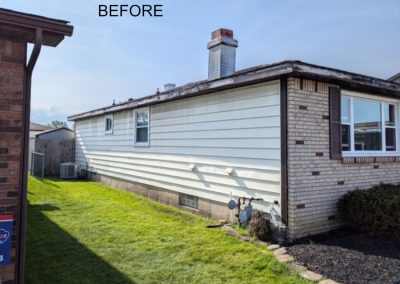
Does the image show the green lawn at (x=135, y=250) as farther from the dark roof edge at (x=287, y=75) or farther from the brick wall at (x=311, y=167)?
the dark roof edge at (x=287, y=75)

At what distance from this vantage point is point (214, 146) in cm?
720

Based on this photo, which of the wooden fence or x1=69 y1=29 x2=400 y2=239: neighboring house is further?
the wooden fence

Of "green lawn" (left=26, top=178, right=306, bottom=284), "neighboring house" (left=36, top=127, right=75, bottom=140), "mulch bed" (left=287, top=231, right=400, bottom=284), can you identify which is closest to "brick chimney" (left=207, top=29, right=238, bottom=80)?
"green lawn" (left=26, top=178, right=306, bottom=284)

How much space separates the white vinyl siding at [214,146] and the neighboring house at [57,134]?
23.1 feet

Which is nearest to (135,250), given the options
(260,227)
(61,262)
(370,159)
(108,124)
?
(61,262)

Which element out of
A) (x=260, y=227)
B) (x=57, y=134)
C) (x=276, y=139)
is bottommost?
(x=260, y=227)

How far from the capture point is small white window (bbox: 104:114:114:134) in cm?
1266

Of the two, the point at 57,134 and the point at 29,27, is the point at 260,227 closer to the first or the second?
the point at 29,27

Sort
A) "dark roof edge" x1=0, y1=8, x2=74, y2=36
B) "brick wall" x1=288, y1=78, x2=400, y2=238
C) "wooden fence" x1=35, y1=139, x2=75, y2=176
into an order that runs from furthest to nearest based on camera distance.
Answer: "wooden fence" x1=35, y1=139, x2=75, y2=176 < "brick wall" x1=288, y1=78, x2=400, y2=238 < "dark roof edge" x1=0, y1=8, x2=74, y2=36

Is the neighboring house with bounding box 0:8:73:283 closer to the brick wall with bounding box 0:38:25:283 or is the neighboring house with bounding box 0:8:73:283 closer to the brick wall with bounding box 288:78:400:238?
the brick wall with bounding box 0:38:25:283

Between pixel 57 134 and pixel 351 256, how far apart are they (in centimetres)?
1576

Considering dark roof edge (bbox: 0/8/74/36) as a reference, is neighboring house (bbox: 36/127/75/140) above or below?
below

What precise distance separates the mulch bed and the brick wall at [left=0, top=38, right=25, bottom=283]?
376 cm

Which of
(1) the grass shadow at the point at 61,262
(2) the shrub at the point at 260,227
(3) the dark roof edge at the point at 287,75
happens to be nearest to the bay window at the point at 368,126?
(3) the dark roof edge at the point at 287,75
